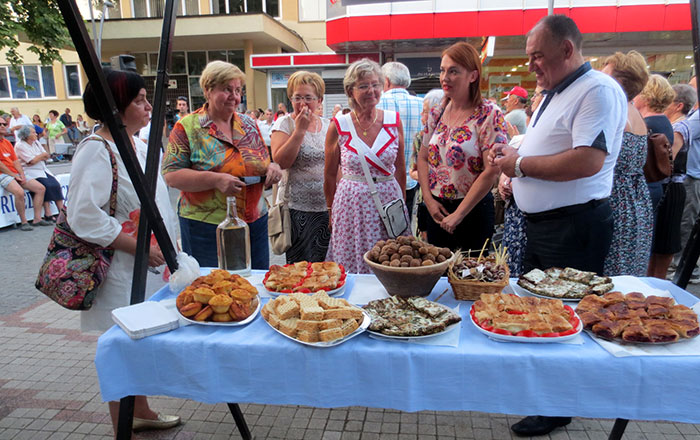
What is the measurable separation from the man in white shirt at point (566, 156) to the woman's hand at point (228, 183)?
53.1 inches

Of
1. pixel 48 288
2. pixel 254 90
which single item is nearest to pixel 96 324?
pixel 48 288

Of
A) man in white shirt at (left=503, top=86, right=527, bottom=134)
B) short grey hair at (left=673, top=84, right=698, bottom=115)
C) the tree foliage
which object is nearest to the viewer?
short grey hair at (left=673, top=84, right=698, bottom=115)

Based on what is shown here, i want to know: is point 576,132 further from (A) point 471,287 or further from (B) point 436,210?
(B) point 436,210

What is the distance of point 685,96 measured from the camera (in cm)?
424

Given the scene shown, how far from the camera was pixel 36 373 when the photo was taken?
2.97m

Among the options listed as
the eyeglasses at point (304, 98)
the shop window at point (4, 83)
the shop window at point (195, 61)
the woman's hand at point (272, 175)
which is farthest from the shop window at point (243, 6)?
the woman's hand at point (272, 175)

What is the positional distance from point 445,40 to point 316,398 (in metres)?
13.2

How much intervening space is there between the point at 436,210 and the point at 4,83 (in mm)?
27729

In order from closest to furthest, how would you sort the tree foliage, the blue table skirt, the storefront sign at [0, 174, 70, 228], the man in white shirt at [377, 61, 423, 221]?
1. the blue table skirt
2. the man in white shirt at [377, 61, 423, 221]
3. the storefront sign at [0, 174, 70, 228]
4. the tree foliage

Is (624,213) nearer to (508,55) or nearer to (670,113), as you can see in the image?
(670,113)

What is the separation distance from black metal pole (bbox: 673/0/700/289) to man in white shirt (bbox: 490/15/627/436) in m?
0.30

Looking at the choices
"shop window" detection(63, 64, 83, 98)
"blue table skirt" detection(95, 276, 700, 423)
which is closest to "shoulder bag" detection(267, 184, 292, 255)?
"blue table skirt" detection(95, 276, 700, 423)

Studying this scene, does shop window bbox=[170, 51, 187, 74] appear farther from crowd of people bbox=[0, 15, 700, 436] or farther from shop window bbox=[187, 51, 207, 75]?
crowd of people bbox=[0, 15, 700, 436]

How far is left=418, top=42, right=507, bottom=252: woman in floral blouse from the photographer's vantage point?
8.44 feet
